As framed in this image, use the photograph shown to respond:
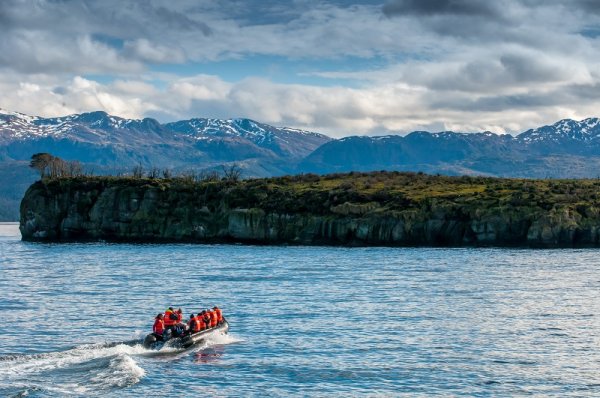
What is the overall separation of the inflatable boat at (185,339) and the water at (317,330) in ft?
2.44

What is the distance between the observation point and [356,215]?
581ft

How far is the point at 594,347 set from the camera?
2200 inches

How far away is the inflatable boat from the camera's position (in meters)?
57.0

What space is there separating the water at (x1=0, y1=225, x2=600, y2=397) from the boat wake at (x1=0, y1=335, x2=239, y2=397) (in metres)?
0.13

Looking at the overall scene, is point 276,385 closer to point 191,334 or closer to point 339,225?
point 191,334

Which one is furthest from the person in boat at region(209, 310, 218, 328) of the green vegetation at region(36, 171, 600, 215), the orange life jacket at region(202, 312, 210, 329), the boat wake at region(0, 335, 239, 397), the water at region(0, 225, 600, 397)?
the green vegetation at region(36, 171, 600, 215)

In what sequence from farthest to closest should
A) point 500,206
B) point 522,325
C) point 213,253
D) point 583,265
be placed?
point 500,206, point 213,253, point 583,265, point 522,325

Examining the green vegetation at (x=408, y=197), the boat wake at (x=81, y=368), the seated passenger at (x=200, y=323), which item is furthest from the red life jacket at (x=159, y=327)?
the green vegetation at (x=408, y=197)

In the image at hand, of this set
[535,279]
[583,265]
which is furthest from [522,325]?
[583,265]

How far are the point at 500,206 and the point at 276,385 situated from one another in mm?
126091

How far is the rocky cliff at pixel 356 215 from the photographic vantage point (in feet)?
527

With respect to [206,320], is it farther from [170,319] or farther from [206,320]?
[170,319]

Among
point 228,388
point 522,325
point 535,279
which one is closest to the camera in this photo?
point 228,388

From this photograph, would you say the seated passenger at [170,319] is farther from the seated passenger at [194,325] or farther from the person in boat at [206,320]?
the person in boat at [206,320]
